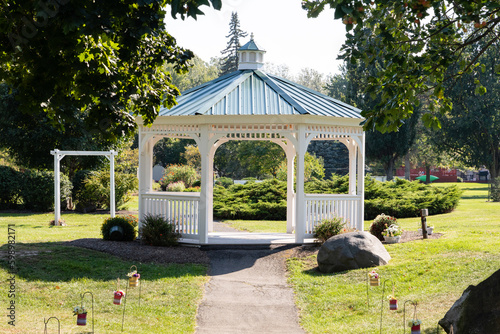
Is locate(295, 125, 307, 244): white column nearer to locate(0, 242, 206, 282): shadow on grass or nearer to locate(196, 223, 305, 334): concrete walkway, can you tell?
locate(196, 223, 305, 334): concrete walkway

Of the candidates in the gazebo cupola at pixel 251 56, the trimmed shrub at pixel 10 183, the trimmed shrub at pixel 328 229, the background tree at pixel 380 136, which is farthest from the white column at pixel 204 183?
the background tree at pixel 380 136

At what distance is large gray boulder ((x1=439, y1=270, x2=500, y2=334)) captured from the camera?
5.75 m

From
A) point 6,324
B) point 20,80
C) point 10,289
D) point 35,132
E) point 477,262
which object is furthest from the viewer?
point 35,132

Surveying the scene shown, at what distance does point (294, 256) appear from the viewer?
12.0m

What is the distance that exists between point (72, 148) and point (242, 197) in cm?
759

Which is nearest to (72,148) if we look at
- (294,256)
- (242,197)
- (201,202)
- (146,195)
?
(242,197)

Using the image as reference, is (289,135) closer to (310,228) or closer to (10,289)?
(310,228)

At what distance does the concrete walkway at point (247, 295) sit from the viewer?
755cm

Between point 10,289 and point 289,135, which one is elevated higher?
point 289,135

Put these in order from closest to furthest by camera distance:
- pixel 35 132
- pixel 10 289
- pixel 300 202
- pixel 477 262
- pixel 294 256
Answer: pixel 10 289 → pixel 477 262 → pixel 294 256 → pixel 300 202 → pixel 35 132

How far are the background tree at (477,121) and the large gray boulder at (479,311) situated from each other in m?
31.3

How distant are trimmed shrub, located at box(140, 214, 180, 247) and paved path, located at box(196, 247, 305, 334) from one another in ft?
3.27

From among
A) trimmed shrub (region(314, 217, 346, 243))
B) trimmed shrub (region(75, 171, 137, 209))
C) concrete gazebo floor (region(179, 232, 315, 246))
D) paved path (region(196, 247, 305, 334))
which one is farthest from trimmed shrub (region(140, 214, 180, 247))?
trimmed shrub (region(75, 171, 137, 209))

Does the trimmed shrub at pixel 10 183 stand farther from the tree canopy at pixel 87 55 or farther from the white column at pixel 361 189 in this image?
the tree canopy at pixel 87 55
